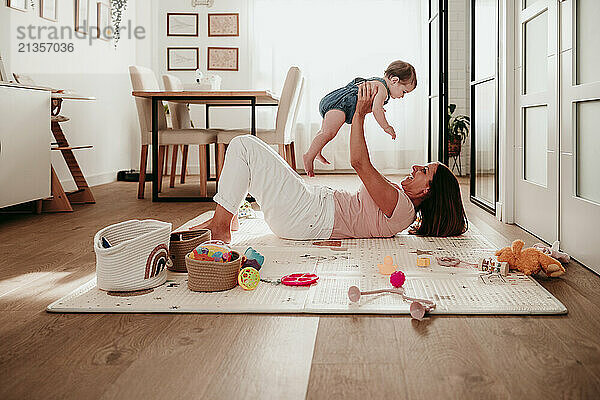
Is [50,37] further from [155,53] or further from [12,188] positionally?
[155,53]

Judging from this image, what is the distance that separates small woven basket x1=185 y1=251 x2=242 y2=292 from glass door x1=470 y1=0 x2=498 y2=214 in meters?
2.19

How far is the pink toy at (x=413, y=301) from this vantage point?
166 cm

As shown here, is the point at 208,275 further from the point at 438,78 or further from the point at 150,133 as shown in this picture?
the point at 438,78

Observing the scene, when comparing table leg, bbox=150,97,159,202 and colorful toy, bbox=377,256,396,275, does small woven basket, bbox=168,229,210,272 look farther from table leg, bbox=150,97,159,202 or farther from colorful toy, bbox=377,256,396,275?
table leg, bbox=150,97,159,202

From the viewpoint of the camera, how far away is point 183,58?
7512 mm

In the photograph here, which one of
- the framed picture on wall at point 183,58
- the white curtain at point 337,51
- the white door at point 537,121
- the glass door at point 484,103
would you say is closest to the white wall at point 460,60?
the glass door at point 484,103

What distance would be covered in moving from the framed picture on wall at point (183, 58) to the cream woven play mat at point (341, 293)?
5391 mm

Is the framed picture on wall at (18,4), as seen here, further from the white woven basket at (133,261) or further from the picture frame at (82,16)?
the white woven basket at (133,261)

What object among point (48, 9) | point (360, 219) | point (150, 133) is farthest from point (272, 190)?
point (48, 9)

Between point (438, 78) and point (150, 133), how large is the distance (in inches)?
96.3

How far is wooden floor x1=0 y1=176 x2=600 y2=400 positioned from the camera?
1223 mm

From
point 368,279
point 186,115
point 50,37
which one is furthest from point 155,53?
point 368,279

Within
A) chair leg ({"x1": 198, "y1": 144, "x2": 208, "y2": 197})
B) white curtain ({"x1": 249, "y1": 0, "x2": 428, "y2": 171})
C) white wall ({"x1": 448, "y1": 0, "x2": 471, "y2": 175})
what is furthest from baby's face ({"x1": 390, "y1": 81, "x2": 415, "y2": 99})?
white curtain ({"x1": 249, "y1": 0, "x2": 428, "y2": 171})

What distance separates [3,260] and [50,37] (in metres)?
2.96
